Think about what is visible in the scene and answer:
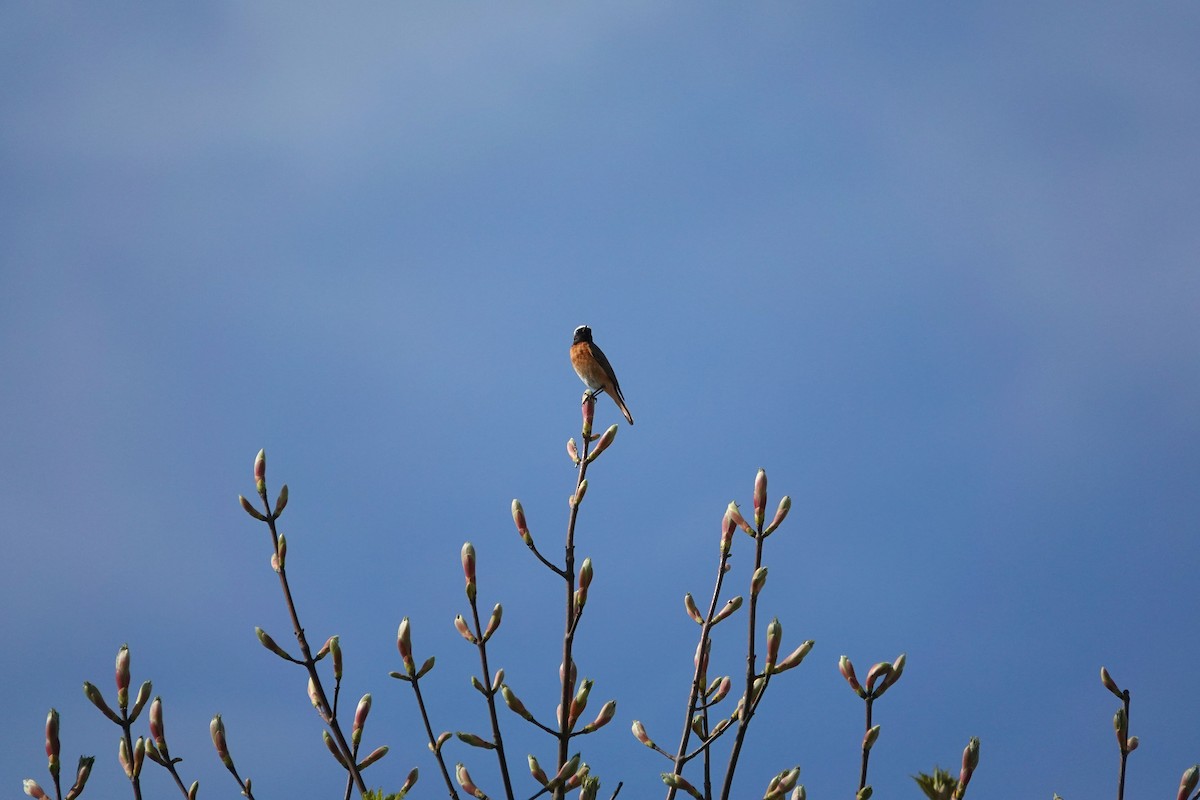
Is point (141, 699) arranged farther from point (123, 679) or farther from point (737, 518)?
point (737, 518)

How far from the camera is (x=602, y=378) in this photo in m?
9.95

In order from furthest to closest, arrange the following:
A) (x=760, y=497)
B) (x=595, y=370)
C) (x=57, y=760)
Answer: (x=595, y=370), (x=760, y=497), (x=57, y=760)

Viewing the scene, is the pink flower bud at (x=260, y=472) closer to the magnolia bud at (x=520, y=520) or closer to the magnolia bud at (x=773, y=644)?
the magnolia bud at (x=520, y=520)

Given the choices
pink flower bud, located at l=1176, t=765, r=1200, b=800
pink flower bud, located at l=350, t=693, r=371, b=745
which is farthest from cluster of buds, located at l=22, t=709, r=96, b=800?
pink flower bud, located at l=1176, t=765, r=1200, b=800

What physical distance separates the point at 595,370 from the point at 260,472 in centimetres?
552

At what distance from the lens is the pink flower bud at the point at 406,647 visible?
458cm

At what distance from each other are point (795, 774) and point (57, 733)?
2.86 metres

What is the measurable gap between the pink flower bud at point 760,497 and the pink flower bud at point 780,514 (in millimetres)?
48

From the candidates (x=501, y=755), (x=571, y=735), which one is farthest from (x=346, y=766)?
(x=571, y=735)

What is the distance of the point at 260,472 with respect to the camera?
15.2 ft

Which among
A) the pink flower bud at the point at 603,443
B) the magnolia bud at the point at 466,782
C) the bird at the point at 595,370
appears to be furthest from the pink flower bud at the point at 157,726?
the bird at the point at 595,370

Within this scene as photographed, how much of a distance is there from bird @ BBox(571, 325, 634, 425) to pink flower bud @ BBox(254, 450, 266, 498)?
528 centimetres

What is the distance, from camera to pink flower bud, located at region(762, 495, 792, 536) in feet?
15.1

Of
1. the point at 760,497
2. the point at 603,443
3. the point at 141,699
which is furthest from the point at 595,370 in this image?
the point at 141,699
